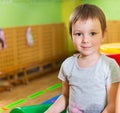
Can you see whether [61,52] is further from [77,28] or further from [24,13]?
[77,28]

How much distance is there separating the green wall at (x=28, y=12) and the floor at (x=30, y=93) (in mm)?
843

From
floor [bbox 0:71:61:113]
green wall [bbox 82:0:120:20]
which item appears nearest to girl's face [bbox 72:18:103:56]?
floor [bbox 0:71:61:113]

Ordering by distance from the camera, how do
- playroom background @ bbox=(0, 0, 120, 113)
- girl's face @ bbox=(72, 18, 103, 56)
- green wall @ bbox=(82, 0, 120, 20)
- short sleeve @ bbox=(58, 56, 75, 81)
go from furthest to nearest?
green wall @ bbox=(82, 0, 120, 20) < playroom background @ bbox=(0, 0, 120, 113) < short sleeve @ bbox=(58, 56, 75, 81) < girl's face @ bbox=(72, 18, 103, 56)

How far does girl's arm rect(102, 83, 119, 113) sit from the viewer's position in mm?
835

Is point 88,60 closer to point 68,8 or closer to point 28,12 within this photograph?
point 28,12

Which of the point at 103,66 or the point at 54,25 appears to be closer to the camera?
the point at 103,66

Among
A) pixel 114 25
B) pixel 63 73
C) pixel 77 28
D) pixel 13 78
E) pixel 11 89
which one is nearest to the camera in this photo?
pixel 77 28

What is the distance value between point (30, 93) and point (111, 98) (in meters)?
2.07

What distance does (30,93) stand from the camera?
2.83 metres

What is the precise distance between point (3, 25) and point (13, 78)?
72 centimetres

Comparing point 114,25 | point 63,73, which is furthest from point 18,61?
point 63,73

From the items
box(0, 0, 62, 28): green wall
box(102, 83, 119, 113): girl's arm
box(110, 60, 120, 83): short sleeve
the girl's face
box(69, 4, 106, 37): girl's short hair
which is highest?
box(0, 0, 62, 28): green wall

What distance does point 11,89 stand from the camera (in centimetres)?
303

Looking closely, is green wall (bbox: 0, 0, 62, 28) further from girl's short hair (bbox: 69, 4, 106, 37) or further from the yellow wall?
girl's short hair (bbox: 69, 4, 106, 37)
